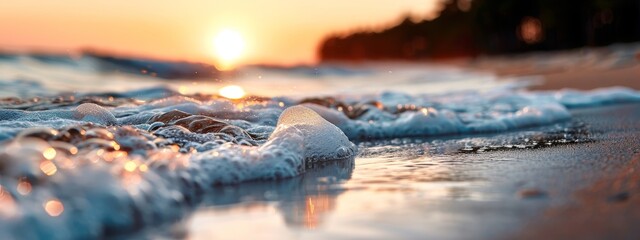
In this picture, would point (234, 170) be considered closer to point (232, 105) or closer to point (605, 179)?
point (605, 179)

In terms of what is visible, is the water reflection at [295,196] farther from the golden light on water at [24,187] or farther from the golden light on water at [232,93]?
the golden light on water at [232,93]

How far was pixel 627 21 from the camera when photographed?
3747cm

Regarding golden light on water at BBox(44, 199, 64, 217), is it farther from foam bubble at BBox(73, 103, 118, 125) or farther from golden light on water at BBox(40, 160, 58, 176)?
foam bubble at BBox(73, 103, 118, 125)

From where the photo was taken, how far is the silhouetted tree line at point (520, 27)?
37.6 meters

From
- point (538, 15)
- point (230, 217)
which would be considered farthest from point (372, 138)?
point (538, 15)

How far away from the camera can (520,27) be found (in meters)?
49.7

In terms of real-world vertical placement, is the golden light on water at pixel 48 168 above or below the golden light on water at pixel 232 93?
below

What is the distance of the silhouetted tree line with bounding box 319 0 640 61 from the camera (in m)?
37.6

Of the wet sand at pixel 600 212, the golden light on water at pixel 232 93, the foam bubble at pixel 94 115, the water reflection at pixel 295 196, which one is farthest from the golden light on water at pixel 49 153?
the golden light on water at pixel 232 93

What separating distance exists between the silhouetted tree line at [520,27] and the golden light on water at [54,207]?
3427 centimetres

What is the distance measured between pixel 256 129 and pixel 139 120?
2.26 feet

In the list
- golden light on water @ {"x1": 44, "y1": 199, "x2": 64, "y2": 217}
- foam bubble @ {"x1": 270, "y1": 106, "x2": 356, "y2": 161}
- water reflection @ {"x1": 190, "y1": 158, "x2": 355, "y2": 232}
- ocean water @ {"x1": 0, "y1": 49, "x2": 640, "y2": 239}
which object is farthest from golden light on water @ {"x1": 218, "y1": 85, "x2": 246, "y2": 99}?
golden light on water @ {"x1": 44, "y1": 199, "x2": 64, "y2": 217}

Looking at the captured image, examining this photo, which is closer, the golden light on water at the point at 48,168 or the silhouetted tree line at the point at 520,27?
the golden light on water at the point at 48,168

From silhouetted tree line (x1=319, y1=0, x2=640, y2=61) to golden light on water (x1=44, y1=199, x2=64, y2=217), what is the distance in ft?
112
